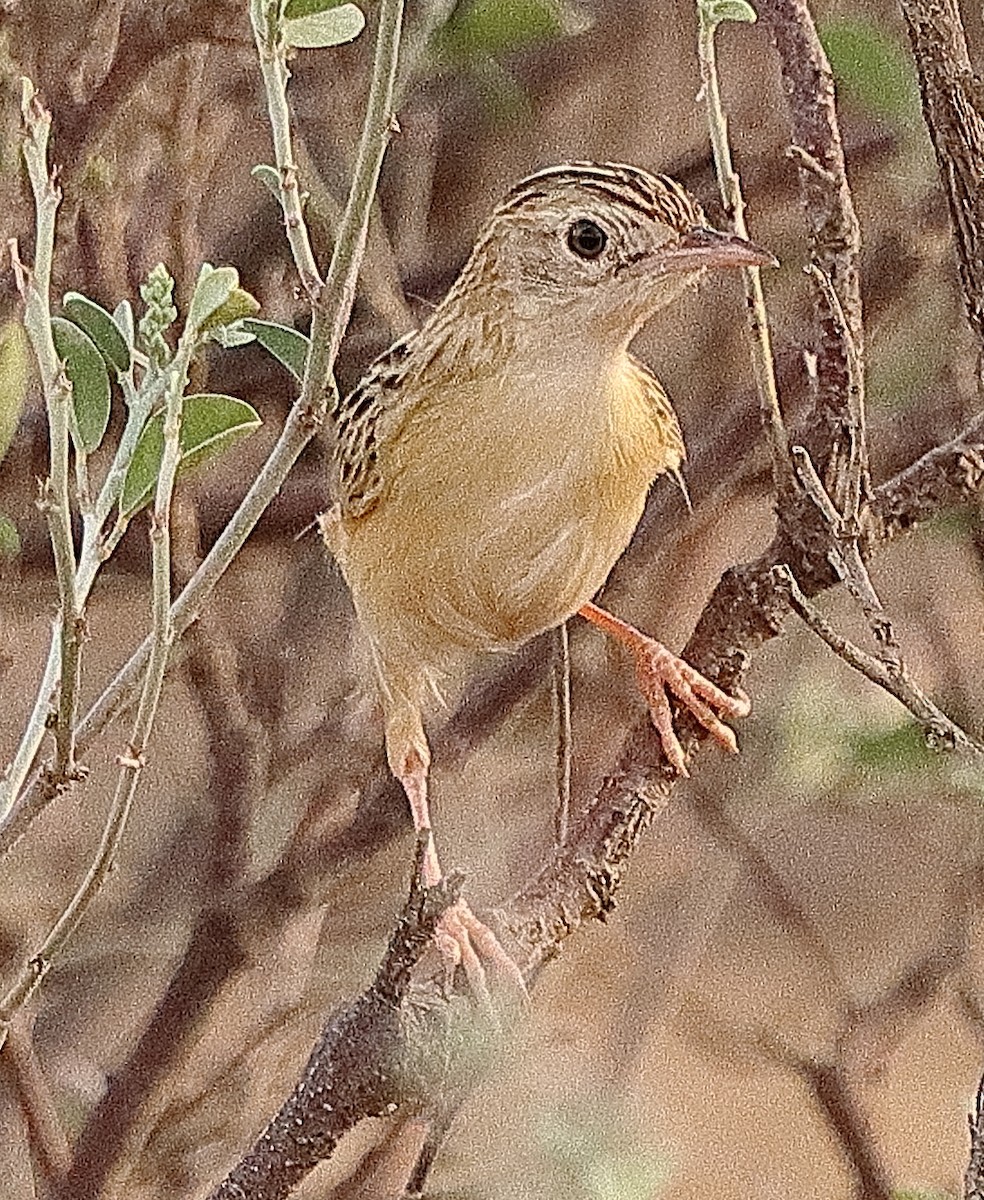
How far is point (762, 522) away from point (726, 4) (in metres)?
0.29

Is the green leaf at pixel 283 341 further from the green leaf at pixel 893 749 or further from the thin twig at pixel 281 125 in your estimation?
the green leaf at pixel 893 749

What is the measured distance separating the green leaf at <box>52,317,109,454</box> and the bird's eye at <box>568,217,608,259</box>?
0.12m

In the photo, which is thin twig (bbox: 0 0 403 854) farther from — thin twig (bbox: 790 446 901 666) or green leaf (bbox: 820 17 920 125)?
green leaf (bbox: 820 17 920 125)

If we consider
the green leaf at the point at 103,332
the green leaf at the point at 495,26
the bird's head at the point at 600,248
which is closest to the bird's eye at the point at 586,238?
the bird's head at the point at 600,248

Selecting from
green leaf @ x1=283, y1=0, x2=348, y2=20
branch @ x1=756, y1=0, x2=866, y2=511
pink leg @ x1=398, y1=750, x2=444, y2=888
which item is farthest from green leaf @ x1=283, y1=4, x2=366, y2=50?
pink leg @ x1=398, y1=750, x2=444, y2=888

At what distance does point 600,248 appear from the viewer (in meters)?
0.41

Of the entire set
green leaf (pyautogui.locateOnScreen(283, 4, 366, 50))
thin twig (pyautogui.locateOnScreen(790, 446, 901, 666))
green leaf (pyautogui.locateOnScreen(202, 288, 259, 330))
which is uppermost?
green leaf (pyautogui.locateOnScreen(283, 4, 366, 50))

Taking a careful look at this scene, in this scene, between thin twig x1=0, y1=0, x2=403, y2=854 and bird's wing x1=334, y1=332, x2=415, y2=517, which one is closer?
thin twig x1=0, y1=0, x2=403, y2=854

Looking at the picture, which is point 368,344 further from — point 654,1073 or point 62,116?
point 654,1073

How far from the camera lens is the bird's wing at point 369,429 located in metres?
0.47

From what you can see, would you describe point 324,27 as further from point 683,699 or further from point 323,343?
point 683,699

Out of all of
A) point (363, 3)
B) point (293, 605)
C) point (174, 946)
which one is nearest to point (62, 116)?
point (363, 3)

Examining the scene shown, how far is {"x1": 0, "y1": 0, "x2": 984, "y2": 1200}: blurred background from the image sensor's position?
25.3 inches

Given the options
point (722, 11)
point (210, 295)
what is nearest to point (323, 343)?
point (210, 295)
